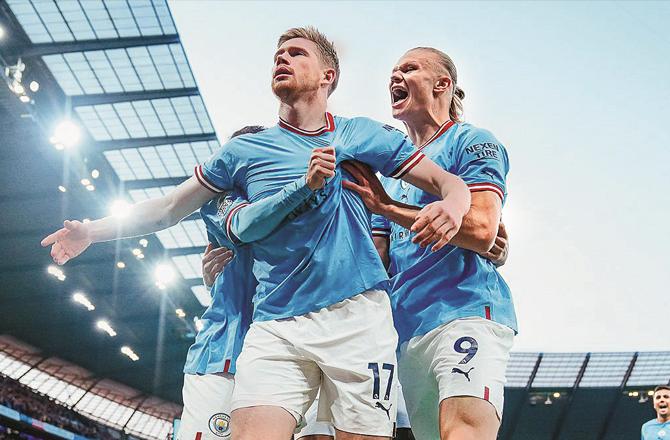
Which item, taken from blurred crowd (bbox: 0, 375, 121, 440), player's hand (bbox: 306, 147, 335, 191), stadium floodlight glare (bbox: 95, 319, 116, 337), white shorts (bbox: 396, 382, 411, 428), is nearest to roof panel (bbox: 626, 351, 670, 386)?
stadium floodlight glare (bbox: 95, 319, 116, 337)

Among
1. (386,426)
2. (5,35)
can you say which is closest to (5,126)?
(5,35)

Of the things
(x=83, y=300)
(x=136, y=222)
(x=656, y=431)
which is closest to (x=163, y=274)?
(x=83, y=300)

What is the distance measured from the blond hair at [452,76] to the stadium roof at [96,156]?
1218cm

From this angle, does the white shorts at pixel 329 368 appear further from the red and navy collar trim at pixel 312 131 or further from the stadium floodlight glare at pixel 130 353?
the stadium floodlight glare at pixel 130 353

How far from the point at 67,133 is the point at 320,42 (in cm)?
1643

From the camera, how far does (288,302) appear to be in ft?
7.96

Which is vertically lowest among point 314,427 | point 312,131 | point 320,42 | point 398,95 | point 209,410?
point 314,427

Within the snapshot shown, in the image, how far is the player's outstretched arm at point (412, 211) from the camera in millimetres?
2650

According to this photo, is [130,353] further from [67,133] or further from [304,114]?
[304,114]

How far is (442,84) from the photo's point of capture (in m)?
3.54

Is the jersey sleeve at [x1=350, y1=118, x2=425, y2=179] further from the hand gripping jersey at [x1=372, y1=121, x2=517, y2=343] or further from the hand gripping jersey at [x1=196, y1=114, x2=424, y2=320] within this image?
the hand gripping jersey at [x1=372, y1=121, x2=517, y2=343]

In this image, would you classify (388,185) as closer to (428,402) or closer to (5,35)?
(428,402)

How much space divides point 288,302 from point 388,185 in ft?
3.99

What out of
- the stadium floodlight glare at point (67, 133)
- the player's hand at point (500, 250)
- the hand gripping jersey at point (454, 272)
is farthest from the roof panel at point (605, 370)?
the hand gripping jersey at point (454, 272)
